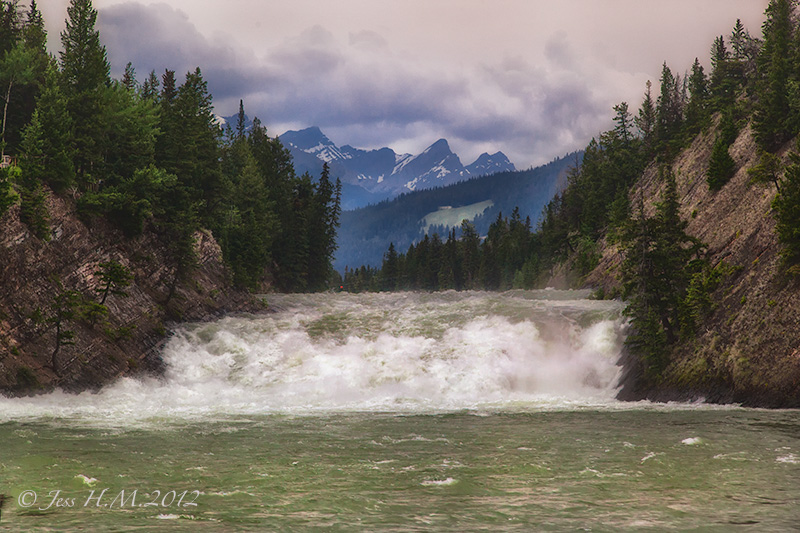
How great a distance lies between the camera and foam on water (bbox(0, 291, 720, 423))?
86.6 feet

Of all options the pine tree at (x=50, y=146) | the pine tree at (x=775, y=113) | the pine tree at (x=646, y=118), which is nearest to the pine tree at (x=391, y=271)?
the pine tree at (x=646, y=118)

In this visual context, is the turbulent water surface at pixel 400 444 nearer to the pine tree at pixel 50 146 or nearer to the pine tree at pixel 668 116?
the pine tree at pixel 50 146

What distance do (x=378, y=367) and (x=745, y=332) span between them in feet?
56.0

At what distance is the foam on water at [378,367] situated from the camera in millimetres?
26406

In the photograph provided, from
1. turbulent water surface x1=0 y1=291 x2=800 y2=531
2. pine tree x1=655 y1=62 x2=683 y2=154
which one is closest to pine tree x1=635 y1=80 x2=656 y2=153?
pine tree x1=655 y1=62 x2=683 y2=154

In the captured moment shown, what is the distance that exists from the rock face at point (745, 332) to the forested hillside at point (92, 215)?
2584 centimetres

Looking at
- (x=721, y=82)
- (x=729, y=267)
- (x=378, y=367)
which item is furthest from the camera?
(x=721, y=82)

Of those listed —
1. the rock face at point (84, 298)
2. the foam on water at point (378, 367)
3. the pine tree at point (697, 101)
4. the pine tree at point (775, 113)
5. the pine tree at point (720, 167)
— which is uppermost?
the pine tree at point (697, 101)

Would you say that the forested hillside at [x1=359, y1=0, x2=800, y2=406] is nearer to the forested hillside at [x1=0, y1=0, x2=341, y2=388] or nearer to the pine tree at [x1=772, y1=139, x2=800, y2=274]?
the pine tree at [x1=772, y1=139, x2=800, y2=274]

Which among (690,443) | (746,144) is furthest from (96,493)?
(746,144)

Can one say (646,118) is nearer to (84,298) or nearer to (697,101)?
(697,101)

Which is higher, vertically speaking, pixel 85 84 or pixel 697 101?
pixel 697 101

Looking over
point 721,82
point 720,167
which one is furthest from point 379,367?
point 721,82

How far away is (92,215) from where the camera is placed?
36531 mm
